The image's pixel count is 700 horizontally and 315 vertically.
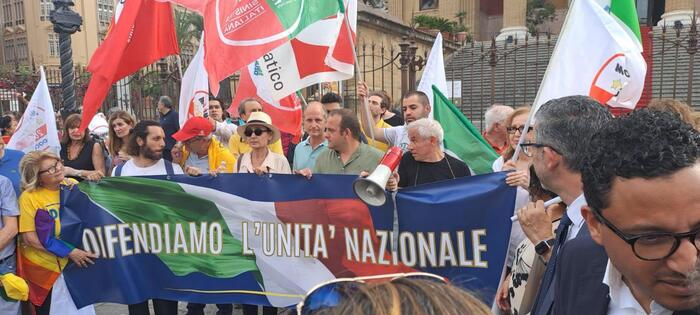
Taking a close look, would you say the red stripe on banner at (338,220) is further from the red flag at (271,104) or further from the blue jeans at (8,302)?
the blue jeans at (8,302)

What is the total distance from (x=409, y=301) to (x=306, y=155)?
14.7ft

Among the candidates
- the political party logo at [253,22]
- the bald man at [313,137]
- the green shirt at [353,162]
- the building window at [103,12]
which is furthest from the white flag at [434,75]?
the building window at [103,12]

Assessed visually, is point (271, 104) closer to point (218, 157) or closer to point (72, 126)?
point (218, 157)

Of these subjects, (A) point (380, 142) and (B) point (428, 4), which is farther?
(B) point (428, 4)

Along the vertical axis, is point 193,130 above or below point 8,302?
above

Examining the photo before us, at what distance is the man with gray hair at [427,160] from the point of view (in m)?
4.26

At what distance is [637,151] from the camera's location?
4.31ft

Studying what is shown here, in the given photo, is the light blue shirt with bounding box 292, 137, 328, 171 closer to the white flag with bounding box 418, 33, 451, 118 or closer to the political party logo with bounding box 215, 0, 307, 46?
the political party logo with bounding box 215, 0, 307, 46

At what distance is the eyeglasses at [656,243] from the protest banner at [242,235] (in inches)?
97.6

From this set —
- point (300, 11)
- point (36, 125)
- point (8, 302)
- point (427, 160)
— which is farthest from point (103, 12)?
point (427, 160)

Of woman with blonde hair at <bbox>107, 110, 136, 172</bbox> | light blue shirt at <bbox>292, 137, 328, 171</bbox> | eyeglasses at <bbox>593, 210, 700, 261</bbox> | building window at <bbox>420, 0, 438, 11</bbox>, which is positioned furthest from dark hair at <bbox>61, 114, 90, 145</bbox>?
building window at <bbox>420, 0, 438, 11</bbox>

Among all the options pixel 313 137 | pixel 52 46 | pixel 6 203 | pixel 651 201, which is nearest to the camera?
pixel 651 201

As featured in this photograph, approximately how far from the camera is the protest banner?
3893 mm

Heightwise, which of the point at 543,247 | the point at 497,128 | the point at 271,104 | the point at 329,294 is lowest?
the point at 543,247
